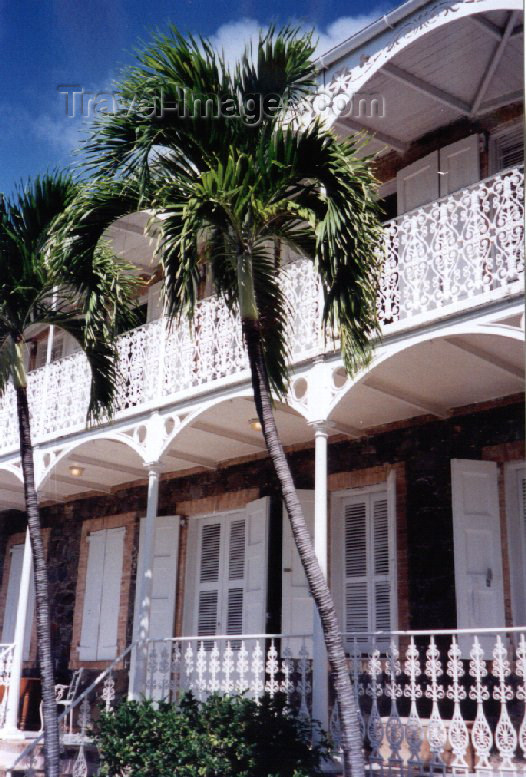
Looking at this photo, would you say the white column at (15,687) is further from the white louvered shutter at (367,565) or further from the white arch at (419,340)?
the white arch at (419,340)

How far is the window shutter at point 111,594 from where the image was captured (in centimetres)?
1311

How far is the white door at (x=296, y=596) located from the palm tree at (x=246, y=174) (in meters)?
3.84

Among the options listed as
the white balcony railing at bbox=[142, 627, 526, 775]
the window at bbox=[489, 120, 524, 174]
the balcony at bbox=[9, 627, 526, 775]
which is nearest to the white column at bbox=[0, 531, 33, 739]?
the balcony at bbox=[9, 627, 526, 775]

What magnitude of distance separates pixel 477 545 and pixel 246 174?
4.43 m

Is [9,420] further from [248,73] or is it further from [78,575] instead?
[248,73]

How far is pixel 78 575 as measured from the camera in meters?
14.1

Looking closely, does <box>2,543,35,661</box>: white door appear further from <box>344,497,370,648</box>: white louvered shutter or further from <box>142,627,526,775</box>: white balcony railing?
<box>344,497,370,648</box>: white louvered shutter

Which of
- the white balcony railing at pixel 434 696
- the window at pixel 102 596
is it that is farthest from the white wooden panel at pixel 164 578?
the white balcony railing at pixel 434 696

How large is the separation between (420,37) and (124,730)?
725 centimetres

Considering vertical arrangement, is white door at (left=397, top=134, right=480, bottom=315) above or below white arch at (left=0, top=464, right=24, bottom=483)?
above

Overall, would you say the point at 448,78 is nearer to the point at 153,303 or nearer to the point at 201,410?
the point at 201,410

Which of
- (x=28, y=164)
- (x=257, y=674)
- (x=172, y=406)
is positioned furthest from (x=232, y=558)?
(x=28, y=164)

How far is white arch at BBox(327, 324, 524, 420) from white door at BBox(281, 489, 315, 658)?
7.69 ft

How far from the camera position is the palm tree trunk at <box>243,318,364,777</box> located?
19.4 ft
